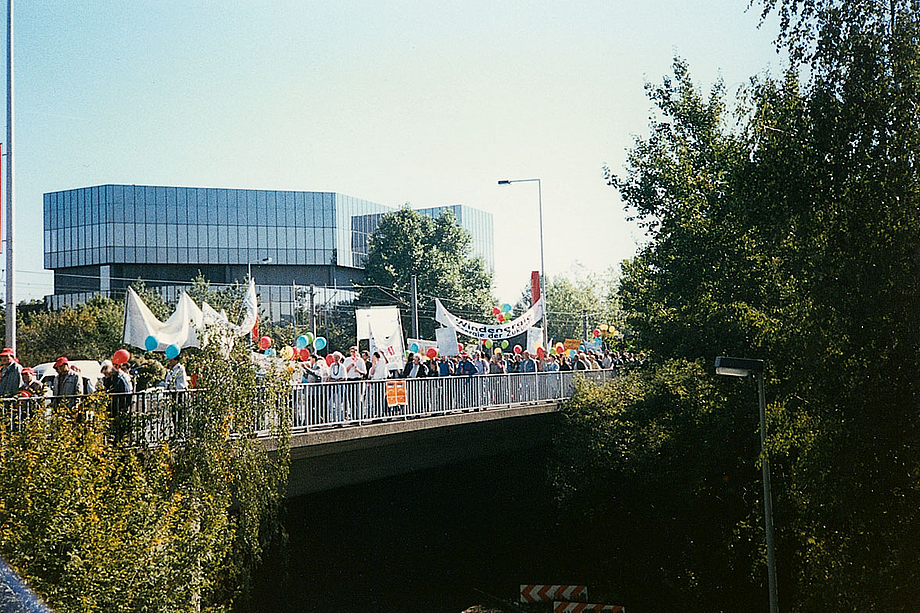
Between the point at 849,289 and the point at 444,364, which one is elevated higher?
the point at 849,289

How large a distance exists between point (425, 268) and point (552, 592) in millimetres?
60178

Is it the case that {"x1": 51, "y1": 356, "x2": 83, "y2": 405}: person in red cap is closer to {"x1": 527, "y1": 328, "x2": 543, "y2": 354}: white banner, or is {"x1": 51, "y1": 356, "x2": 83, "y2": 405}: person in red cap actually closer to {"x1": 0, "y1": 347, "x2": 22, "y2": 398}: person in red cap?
{"x1": 0, "y1": 347, "x2": 22, "y2": 398}: person in red cap

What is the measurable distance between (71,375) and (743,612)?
17.2 metres

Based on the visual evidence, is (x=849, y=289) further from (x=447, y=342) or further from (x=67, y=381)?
(x=447, y=342)

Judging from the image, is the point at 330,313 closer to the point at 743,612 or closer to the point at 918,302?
the point at 743,612

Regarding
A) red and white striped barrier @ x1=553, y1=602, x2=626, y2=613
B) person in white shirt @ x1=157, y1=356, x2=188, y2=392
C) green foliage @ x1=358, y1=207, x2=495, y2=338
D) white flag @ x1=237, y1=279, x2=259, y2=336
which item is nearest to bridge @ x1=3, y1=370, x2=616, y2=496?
person in white shirt @ x1=157, y1=356, x2=188, y2=392

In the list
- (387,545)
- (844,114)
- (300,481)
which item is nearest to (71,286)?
(387,545)

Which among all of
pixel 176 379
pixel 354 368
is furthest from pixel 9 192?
pixel 354 368

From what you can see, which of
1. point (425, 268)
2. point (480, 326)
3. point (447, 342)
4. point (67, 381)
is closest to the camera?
point (67, 381)

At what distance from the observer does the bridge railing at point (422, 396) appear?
739 inches

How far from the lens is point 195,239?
88188 mm

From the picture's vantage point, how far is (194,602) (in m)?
14.7

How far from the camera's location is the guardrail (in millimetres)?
13859

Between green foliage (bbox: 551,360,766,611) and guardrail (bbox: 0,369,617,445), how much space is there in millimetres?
2370
